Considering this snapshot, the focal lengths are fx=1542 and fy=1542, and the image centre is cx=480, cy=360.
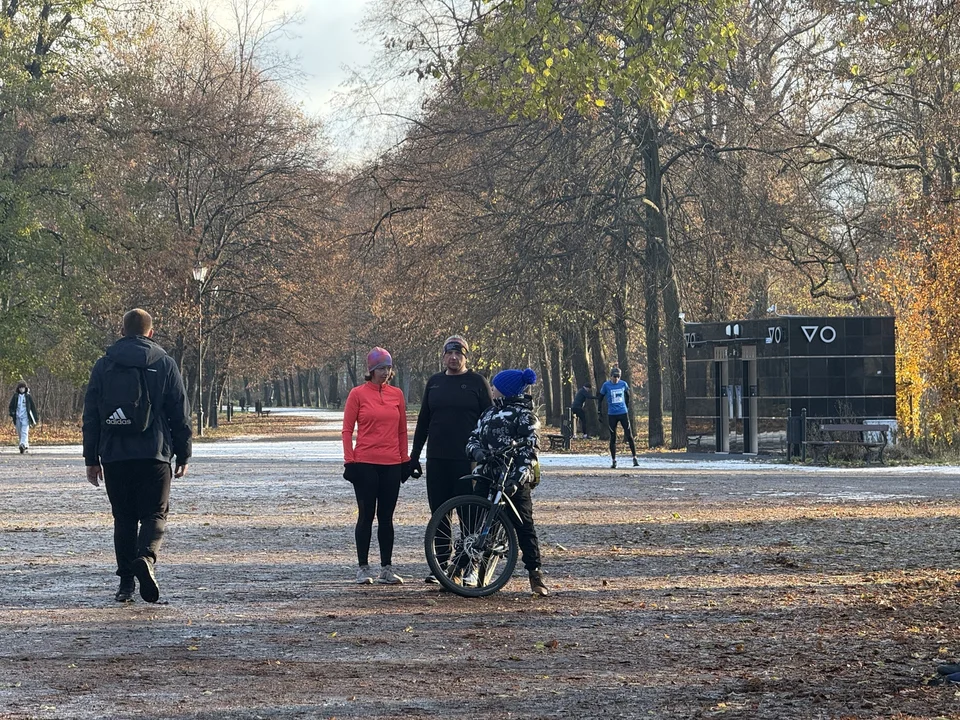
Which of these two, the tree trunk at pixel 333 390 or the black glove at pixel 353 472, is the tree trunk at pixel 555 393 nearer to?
the black glove at pixel 353 472

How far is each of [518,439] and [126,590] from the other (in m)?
2.85

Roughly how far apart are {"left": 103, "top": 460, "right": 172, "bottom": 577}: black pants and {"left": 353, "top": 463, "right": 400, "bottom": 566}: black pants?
5.25ft

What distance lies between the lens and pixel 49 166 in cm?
4262

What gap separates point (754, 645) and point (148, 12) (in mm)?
40649

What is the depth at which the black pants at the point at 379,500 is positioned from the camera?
11320mm

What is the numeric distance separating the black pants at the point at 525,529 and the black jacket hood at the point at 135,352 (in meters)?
2.50

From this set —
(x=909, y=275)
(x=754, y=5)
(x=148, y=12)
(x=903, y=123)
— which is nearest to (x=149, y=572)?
(x=754, y=5)

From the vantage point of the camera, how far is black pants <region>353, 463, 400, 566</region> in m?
11.3

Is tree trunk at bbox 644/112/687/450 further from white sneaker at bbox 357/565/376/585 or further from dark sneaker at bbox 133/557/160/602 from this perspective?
dark sneaker at bbox 133/557/160/602

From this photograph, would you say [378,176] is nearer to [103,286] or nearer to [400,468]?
[103,286]

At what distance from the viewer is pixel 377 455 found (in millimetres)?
11336

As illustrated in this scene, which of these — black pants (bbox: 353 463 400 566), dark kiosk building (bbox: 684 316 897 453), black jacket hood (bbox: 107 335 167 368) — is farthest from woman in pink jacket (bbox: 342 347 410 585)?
dark kiosk building (bbox: 684 316 897 453)

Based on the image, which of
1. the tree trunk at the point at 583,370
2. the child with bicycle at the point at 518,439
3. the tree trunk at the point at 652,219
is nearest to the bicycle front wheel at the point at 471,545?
the child with bicycle at the point at 518,439

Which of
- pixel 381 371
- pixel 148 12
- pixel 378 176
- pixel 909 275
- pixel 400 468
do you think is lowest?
pixel 400 468
